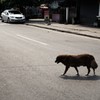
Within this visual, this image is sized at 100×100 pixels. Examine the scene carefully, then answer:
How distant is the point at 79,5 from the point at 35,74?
2976 cm

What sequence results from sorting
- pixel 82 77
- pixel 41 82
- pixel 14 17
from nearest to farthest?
pixel 41 82 < pixel 82 77 < pixel 14 17

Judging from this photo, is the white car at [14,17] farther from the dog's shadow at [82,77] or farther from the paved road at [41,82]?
the dog's shadow at [82,77]

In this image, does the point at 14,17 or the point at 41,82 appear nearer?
the point at 41,82

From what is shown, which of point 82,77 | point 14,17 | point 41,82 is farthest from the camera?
point 14,17

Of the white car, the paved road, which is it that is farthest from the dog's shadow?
the white car

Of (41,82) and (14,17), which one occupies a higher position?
(41,82)

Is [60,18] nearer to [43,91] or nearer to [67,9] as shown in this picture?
[67,9]

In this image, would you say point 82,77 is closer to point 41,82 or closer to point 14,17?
point 41,82

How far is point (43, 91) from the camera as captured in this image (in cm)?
761

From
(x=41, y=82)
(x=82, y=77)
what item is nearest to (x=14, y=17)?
(x=82, y=77)

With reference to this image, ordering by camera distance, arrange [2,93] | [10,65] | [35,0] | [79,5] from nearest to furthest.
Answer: [2,93] < [10,65] < [79,5] < [35,0]

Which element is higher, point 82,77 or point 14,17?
point 82,77

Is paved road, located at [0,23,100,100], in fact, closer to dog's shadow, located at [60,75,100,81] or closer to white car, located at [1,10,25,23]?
dog's shadow, located at [60,75,100,81]

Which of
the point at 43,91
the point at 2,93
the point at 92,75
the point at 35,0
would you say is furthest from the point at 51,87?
the point at 35,0
